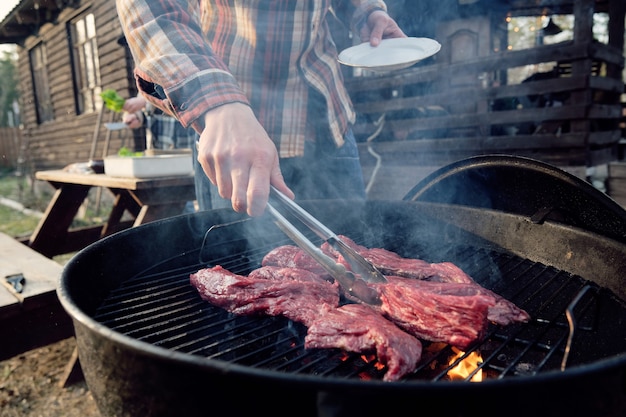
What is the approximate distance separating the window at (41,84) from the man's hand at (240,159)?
53.8 feet

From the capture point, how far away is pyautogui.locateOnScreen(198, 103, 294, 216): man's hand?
1.41 m

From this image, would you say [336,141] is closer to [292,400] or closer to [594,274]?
[594,274]

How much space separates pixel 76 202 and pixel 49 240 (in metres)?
0.58

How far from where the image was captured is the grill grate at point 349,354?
1.32 meters

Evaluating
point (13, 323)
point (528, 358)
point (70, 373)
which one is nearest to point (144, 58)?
point (13, 323)

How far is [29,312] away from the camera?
8.30ft

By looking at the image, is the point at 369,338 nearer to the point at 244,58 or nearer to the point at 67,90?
the point at 244,58

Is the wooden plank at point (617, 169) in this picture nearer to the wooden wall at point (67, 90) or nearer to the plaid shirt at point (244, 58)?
the plaid shirt at point (244, 58)

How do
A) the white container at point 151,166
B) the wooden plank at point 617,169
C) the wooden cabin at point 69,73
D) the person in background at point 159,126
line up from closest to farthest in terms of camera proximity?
1. the white container at point 151,166
2. the wooden plank at point 617,169
3. the person in background at point 159,126
4. the wooden cabin at point 69,73

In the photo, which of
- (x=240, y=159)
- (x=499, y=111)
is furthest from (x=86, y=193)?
(x=499, y=111)

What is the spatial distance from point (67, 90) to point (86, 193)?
974 cm

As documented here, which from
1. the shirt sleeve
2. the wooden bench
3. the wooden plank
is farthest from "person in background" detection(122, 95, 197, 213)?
the wooden plank

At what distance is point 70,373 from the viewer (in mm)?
3391

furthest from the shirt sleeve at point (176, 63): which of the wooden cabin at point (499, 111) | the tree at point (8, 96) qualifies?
the tree at point (8, 96)
